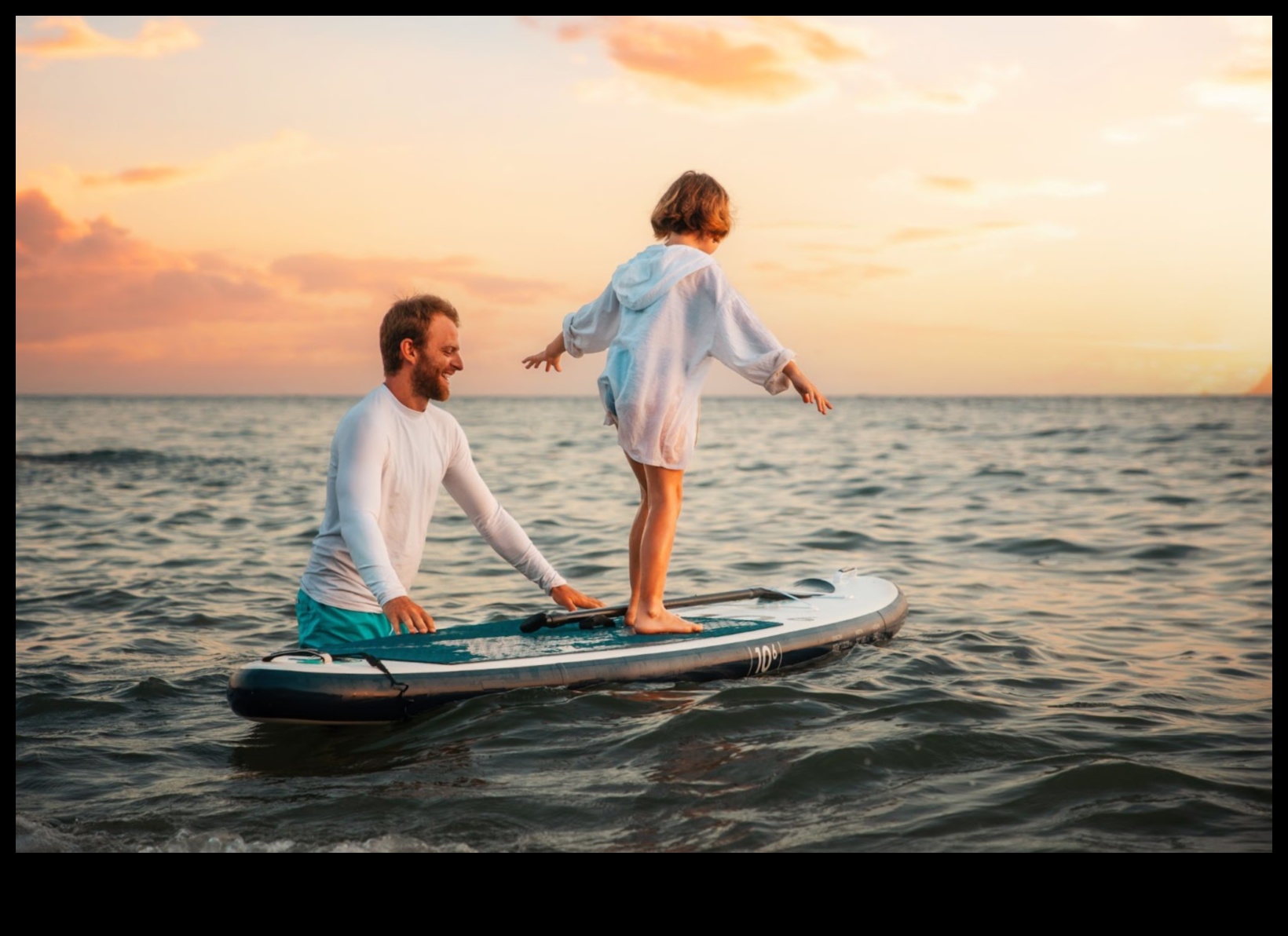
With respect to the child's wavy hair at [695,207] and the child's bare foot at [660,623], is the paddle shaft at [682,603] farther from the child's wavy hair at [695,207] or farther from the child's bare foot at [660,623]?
the child's wavy hair at [695,207]

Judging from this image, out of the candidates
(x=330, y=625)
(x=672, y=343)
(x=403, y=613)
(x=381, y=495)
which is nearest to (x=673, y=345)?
(x=672, y=343)

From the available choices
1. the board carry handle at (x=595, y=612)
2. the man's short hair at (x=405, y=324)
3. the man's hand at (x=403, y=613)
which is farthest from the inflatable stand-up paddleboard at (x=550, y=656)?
the man's short hair at (x=405, y=324)

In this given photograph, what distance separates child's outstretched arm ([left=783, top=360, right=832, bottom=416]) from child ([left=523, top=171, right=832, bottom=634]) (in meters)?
0.05

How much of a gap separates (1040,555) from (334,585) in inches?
268

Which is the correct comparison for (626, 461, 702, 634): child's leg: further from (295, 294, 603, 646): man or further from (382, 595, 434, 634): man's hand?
(382, 595, 434, 634): man's hand

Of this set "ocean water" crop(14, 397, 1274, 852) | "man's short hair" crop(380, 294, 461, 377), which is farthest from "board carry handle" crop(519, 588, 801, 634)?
"man's short hair" crop(380, 294, 461, 377)

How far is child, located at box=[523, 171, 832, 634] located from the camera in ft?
16.0

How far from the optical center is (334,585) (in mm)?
4707

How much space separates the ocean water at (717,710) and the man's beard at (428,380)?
1278mm

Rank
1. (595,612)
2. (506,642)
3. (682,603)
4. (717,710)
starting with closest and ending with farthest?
(717,710) → (506,642) → (595,612) → (682,603)

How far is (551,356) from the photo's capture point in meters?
5.33

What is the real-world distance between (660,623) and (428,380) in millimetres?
1542

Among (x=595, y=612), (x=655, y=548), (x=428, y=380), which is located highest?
(x=428, y=380)

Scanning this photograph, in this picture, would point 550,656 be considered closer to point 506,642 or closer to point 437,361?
point 506,642
